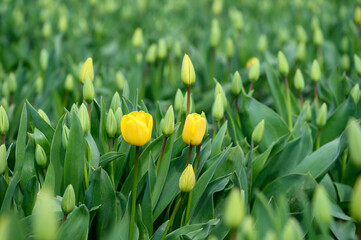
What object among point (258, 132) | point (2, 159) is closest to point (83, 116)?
point (2, 159)

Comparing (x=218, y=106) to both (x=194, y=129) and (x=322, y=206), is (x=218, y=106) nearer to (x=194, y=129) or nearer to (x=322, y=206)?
(x=194, y=129)

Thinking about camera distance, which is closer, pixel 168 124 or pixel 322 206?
pixel 322 206

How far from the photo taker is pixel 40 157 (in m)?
1.48

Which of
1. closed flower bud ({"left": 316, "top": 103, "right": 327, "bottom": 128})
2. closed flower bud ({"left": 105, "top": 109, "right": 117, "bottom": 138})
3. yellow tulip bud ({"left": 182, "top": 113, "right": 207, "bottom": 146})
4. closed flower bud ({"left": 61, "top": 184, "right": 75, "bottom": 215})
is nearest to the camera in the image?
closed flower bud ({"left": 61, "top": 184, "right": 75, "bottom": 215})

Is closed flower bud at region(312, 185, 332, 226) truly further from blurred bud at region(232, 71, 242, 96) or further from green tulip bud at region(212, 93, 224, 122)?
blurred bud at region(232, 71, 242, 96)

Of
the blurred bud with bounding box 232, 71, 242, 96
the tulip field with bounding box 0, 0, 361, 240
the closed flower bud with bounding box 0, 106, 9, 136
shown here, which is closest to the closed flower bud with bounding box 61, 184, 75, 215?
the tulip field with bounding box 0, 0, 361, 240

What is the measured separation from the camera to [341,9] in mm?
3678

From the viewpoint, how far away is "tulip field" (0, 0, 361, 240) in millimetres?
1238

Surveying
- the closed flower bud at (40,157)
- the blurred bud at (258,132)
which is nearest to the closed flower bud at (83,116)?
the closed flower bud at (40,157)

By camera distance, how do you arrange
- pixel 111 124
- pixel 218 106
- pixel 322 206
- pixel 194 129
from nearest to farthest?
pixel 322 206
pixel 194 129
pixel 111 124
pixel 218 106

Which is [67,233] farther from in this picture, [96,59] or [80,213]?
[96,59]

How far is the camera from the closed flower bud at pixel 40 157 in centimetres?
148

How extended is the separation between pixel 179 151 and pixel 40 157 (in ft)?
1.52

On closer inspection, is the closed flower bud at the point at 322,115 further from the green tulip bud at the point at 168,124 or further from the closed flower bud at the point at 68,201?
the closed flower bud at the point at 68,201
